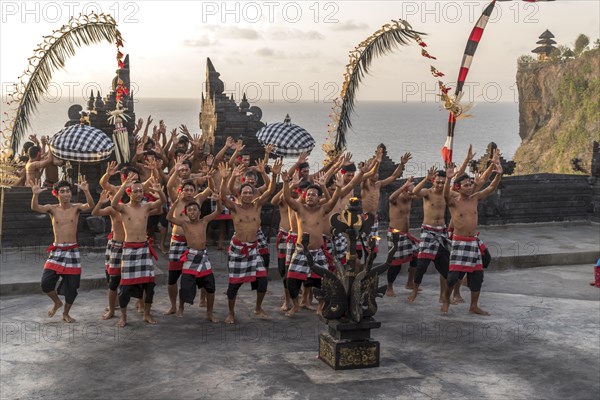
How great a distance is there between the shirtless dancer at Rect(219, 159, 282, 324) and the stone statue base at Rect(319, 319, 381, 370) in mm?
2172

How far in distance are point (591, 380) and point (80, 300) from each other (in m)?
7.04

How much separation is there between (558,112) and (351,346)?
50.8 meters

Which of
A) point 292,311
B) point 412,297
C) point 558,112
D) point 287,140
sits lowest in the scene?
point 292,311

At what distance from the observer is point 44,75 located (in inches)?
606

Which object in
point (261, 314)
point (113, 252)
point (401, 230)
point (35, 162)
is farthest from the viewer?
point (35, 162)

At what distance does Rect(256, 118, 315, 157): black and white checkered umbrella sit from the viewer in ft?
47.1

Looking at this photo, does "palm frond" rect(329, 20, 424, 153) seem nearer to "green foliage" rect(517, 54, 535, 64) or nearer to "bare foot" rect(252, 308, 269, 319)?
"bare foot" rect(252, 308, 269, 319)

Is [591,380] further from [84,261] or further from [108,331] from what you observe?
[84,261]

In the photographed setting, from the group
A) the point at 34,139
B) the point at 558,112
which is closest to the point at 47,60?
the point at 34,139

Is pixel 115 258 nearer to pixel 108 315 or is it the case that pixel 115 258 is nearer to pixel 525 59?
pixel 108 315

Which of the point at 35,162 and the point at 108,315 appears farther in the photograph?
the point at 35,162

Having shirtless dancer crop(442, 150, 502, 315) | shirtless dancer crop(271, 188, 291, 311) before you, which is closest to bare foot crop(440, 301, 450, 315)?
shirtless dancer crop(442, 150, 502, 315)

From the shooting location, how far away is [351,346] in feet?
27.0

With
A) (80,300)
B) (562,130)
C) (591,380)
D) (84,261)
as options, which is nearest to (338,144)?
(84,261)
